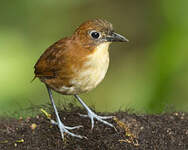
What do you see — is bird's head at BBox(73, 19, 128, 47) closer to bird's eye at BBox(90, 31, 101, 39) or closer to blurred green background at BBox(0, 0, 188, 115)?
bird's eye at BBox(90, 31, 101, 39)

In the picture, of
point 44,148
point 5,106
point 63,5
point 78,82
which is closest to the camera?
point 44,148

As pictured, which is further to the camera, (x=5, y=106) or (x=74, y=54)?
(x=5, y=106)

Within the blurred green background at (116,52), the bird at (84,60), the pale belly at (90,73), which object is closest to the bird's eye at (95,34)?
the bird at (84,60)

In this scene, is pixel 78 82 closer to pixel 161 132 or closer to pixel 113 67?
pixel 161 132

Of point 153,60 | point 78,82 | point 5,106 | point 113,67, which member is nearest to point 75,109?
point 78,82

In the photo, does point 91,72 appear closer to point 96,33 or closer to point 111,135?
point 96,33

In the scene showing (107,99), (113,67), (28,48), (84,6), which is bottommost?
(107,99)

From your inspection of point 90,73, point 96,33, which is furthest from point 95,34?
point 90,73
